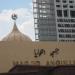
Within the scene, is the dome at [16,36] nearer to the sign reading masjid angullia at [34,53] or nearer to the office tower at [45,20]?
Result: the sign reading masjid angullia at [34,53]

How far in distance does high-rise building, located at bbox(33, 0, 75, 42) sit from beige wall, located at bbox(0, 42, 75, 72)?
3344 centimetres

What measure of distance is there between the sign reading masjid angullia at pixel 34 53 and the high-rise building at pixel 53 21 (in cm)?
3343

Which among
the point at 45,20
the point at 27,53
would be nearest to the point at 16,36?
the point at 27,53

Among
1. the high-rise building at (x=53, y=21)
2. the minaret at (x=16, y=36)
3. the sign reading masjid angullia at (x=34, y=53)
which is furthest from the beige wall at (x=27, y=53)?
the high-rise building at (x=53, y=21)

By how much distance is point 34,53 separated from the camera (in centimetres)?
2914

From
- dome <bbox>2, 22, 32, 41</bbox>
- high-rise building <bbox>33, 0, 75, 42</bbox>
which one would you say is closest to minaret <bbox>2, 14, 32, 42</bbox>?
dome <bbox>2, 22, 32, 41</bbox>

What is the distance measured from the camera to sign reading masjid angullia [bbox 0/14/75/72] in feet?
94.0

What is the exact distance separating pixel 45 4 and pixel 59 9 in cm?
331

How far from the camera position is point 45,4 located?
226 feet

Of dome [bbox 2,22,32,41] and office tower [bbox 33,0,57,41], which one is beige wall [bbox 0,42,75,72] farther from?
office tower [bbox 33,0,57,41]

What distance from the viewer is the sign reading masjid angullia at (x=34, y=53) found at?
2864cm

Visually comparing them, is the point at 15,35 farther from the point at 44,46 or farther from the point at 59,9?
the point at 59,9

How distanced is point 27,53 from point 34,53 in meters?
0.57

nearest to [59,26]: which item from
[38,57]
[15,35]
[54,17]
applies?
[54,17]
